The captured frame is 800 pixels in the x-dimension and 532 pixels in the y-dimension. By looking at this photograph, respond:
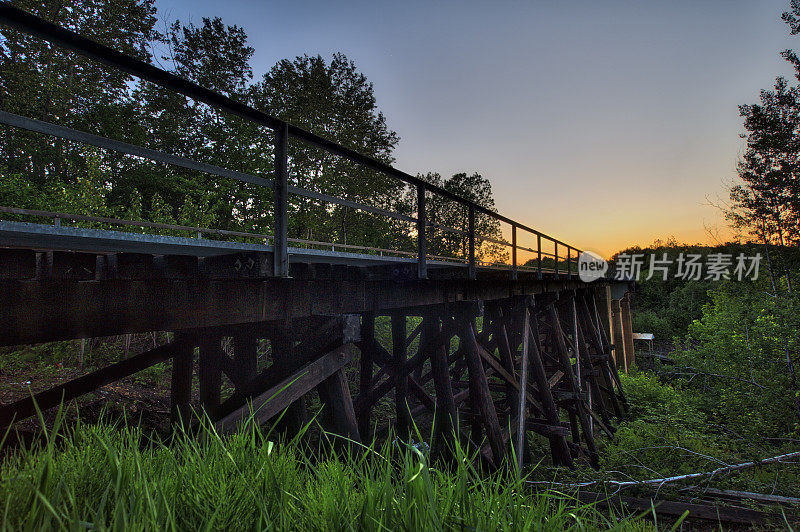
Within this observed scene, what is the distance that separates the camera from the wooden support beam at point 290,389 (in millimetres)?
2248

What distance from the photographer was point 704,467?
5.88 m

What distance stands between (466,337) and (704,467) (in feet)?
14.7

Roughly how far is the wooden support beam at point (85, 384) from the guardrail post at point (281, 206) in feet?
6.58

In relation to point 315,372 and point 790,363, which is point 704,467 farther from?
point 790,363

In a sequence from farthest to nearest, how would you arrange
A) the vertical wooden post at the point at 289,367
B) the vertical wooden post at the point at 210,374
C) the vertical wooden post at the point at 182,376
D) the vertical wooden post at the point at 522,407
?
the vertical wooden post at the point at 522,407
the vertical wooden post at the point at 182,376
the vertical wooden post at the point at 210,374
the vertical wooden post at the point at 289,367

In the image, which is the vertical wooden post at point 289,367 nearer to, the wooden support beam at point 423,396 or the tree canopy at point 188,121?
the wooden support beam at point 423,396

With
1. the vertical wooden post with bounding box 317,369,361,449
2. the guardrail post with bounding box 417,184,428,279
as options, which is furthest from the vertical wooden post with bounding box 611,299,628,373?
the vertical wooden post with bounding box 317,369,361,449

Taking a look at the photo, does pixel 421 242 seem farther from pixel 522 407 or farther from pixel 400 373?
pixel 522 407

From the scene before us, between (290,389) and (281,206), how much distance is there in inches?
47.0

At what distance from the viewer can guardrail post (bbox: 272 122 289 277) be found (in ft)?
7.70

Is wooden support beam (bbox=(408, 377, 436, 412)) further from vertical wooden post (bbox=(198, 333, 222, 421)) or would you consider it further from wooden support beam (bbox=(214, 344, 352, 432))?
wooden support beam (bbox=(214, 344, 352, 432))

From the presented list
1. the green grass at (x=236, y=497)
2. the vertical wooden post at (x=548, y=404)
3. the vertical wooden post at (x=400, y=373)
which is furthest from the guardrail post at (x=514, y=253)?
the green grass at (x=236, y=497)

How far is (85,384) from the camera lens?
335 centimetres

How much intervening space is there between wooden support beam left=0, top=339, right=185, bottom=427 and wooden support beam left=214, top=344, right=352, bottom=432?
1574 millimetres
